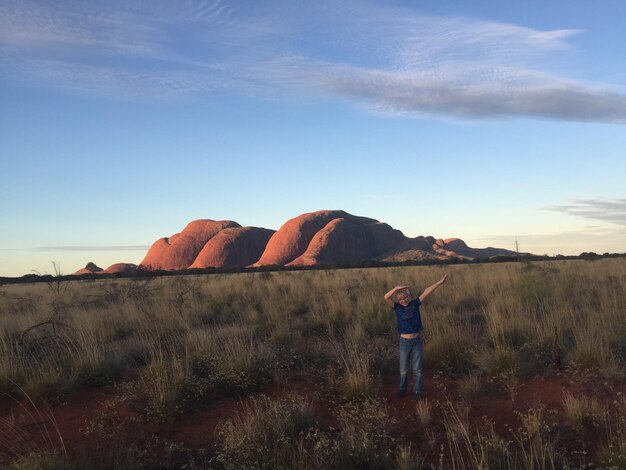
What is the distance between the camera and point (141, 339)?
9.30 meters

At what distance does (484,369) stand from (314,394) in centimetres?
255

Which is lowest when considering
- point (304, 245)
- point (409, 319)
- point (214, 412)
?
point (214, 412)

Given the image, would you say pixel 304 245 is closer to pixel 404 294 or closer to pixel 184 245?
pixel 184 245

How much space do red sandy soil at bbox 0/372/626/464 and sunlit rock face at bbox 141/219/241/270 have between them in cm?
9526

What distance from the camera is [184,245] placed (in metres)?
103

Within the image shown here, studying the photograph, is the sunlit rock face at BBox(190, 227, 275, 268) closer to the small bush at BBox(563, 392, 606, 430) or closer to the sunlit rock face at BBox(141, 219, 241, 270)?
the sunlit rock face at BBox(141, 219, 241, 270)

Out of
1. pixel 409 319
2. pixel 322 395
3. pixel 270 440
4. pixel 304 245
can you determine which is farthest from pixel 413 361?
pixel 304 245

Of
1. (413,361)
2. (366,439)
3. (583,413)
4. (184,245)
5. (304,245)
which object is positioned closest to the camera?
(366,439)

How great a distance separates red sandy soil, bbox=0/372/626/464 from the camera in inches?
205

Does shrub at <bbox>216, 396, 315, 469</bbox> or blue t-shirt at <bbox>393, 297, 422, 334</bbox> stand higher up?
blue t-shirt at <bbox>393, 297, 422, 334</bbox>

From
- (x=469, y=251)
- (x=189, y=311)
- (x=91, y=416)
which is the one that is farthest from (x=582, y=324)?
(x=469, y=251)

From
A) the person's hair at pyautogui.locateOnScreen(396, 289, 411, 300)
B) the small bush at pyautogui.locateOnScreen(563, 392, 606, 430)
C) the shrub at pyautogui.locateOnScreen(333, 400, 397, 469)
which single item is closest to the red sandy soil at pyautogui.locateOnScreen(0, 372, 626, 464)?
the small bush at pyautogui.locateOnScreen(563, 392, 606, 430)

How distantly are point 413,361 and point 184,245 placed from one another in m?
101

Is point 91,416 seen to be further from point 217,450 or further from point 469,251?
point 469,251
